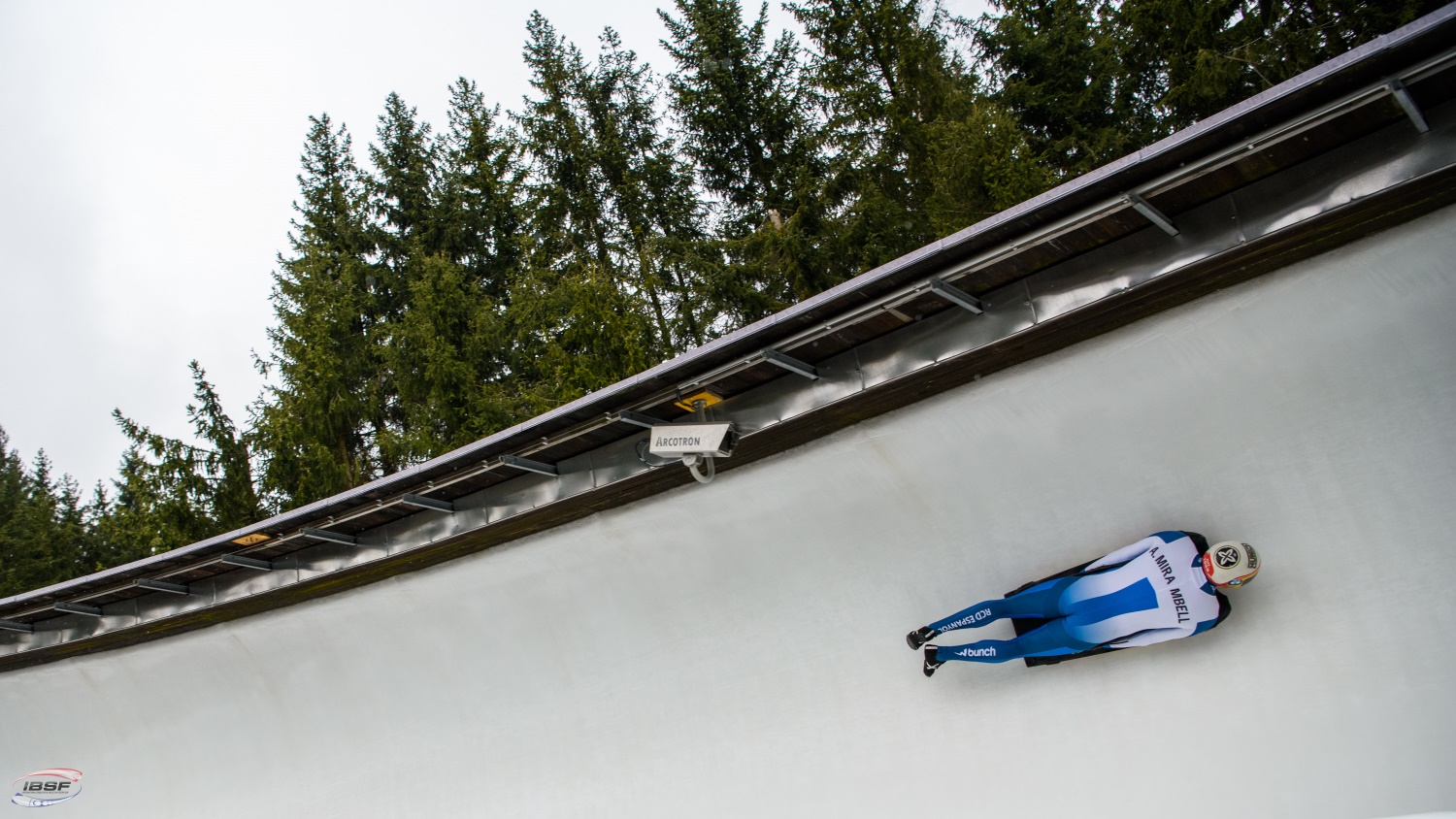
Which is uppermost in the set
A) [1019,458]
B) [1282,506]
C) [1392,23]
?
[1392,23]

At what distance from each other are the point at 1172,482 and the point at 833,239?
8.99m

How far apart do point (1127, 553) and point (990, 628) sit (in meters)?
1.04

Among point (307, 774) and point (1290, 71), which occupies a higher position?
point (1290, 71)

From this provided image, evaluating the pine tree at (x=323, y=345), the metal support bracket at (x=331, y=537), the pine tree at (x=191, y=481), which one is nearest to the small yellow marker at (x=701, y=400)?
the metal support bracket at (x=331, y=537)

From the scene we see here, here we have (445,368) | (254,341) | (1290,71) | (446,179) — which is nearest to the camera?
(1290,71)

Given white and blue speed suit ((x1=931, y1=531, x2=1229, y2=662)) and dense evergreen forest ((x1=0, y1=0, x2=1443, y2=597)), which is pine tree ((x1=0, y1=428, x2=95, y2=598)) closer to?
dense evergreen forest ((x1=0, y1=0, x2=1443, y2=597))

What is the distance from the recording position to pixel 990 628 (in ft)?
19.0

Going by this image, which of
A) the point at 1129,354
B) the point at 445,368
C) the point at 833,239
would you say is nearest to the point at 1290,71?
the point at 833,239

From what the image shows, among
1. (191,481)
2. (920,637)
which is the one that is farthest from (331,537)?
(191,481)

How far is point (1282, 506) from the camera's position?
487 centimetres

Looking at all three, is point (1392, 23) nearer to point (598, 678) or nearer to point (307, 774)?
point (598, 678)

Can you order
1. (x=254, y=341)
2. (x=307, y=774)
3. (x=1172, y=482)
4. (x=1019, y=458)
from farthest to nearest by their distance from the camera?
(x=254, y=341), (x=307, y=774), (x=1019, y=458), (x=1172, y=482)

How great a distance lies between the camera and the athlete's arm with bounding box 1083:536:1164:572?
5027mm

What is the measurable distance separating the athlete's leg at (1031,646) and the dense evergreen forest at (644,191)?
258 inches
